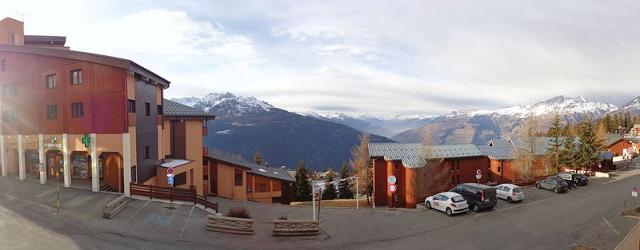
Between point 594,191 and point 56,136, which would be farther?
point 594,191

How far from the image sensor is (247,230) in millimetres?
21578

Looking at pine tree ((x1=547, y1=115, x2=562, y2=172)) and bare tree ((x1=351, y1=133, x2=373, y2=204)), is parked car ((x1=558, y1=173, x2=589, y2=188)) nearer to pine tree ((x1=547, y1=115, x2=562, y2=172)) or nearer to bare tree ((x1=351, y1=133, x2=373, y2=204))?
pine tree ((x1=547, y1=115, x2=562, y2=172))

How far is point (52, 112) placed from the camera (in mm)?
31000

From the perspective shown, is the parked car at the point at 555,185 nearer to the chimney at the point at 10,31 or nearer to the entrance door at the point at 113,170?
the entrance door at the point at 113,170

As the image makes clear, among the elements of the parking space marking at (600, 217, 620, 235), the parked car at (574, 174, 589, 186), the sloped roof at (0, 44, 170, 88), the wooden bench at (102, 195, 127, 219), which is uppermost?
the sloped roof at (0, 44, 170, 88)

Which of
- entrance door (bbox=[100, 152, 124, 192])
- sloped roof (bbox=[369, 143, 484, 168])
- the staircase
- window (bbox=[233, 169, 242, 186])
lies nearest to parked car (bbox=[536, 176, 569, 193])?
sloped roof (bbox=[369, 143, 484, 168])

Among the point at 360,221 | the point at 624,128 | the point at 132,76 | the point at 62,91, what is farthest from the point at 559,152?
the point at 624,128

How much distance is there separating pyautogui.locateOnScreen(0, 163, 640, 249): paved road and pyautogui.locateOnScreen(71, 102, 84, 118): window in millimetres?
5465

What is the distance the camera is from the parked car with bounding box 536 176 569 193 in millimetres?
38906

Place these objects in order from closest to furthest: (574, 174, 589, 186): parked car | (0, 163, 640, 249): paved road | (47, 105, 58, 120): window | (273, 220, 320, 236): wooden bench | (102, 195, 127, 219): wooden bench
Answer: (0, 163, 640, 249): paved road, (273, 220, 320, 236): wooden bench, (102, 195, 127, 219): wooden bench, (47, 105, 58, 120): window, (574, 174, 589, 186): parked car

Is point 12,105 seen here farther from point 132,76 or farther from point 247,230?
point 247,230

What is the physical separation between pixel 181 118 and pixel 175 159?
444cm

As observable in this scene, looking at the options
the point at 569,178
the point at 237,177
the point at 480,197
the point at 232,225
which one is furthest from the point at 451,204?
the point at 237,177

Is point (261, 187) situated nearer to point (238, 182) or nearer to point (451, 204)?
point (238, 182)
